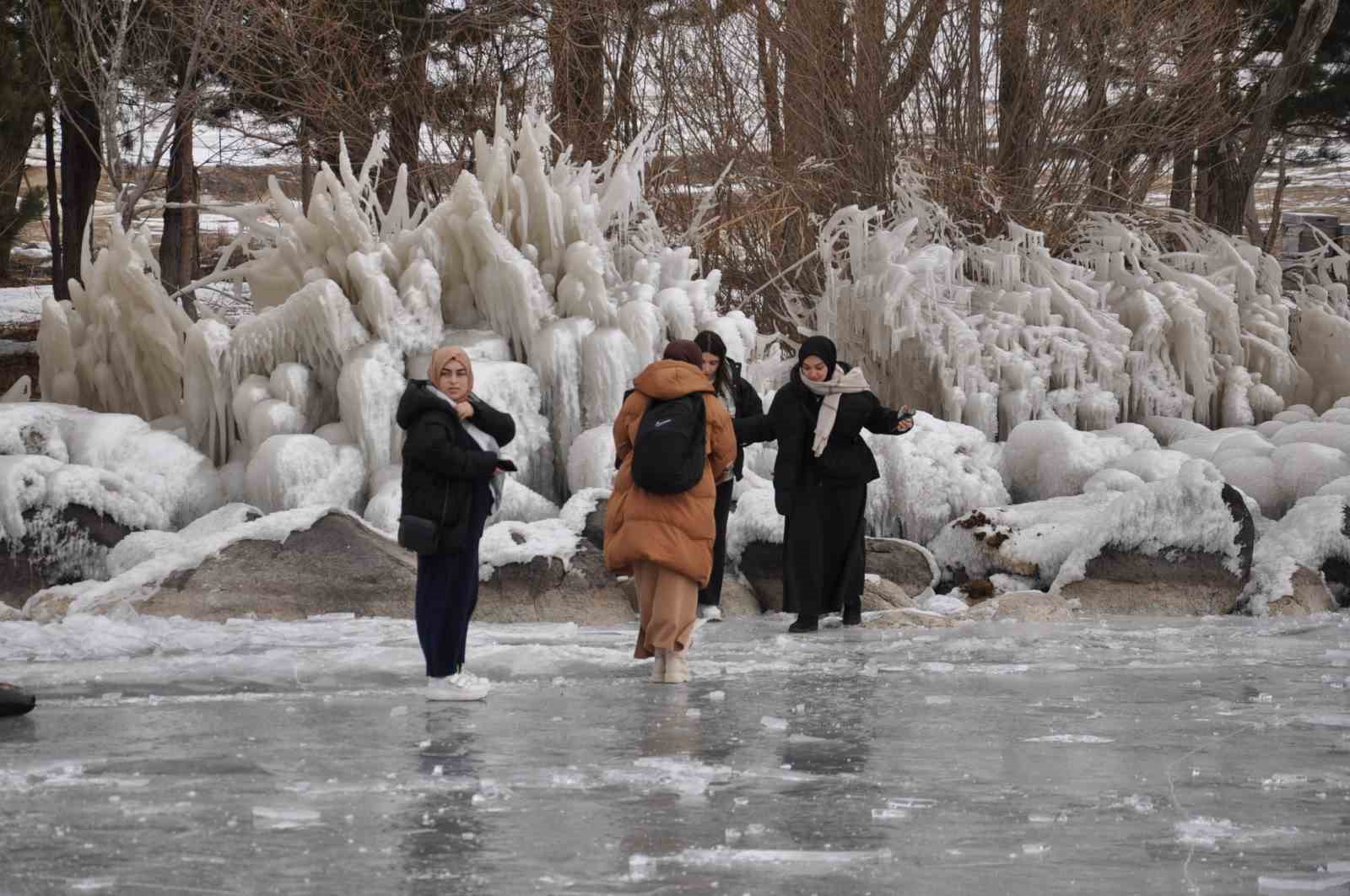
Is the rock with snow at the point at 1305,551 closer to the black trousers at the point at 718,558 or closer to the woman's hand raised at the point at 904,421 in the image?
the woman's hand raised at the point at 904,421

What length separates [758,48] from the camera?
2245 cm

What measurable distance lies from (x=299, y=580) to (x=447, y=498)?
14.3 feet

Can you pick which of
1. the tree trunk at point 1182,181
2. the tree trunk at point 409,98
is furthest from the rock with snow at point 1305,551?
the tree trunk at point 409,98

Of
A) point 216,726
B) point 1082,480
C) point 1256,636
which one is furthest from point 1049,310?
point 216,726

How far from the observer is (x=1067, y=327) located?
17719 mm

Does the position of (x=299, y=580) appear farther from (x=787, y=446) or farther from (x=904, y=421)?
(x=904, y=421)

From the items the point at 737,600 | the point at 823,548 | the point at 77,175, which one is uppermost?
the point at 77,175

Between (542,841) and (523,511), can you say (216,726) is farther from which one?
(523,511)

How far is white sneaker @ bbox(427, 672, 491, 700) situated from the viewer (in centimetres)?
799

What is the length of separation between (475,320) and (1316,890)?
1155 centimetres

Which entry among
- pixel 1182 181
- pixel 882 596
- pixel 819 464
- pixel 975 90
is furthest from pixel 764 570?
pixel 1182 181

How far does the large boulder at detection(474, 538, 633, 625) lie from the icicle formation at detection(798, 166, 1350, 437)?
216 inches

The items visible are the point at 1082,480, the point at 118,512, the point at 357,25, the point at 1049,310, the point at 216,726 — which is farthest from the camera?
the point at 357,25

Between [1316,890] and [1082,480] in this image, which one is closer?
[1316,890]
